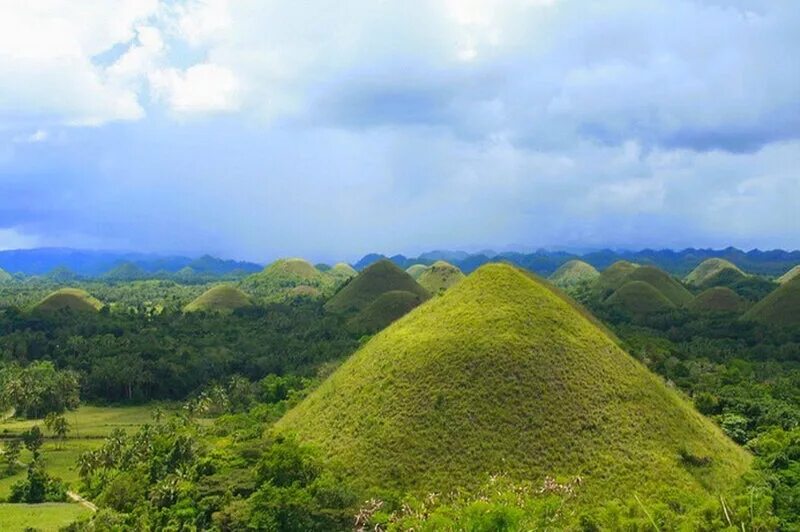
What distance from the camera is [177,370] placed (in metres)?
69.7

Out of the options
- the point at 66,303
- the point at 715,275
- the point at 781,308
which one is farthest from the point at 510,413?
the point at 715,275

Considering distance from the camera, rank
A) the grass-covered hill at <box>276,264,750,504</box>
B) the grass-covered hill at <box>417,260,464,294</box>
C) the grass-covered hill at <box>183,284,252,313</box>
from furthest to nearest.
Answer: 1. the grass-covered hill at <box>417,260,464,294</box>
2. the grass-covered hill at <box>183,284,252,313</box>
3. the grass-covered hill at <box>276,264,750,504</box>

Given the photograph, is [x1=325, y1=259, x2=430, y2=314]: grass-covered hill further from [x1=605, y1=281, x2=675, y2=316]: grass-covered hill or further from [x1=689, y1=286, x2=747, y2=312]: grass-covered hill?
[x1=689, y1=286, x2=747, y2=312]: grass-covered hill

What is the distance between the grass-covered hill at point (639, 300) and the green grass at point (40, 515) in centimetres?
8746

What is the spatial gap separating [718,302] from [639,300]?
38.4 feet

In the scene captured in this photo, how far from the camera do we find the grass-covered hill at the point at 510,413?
101 ft

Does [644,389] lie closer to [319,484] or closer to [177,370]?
[319,484]

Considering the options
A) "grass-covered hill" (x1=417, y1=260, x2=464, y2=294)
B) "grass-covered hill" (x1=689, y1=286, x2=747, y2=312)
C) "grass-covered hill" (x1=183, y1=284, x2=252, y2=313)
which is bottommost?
"grass-covered hill" (x1=689, y1=286, x2=747, y2=312)

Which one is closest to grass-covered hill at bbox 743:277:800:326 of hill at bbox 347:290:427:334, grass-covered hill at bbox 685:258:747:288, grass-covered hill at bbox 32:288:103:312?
hill at bbox 347:290:427:334

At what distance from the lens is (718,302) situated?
108875mm

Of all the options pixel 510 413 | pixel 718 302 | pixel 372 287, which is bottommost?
pixel 718 302

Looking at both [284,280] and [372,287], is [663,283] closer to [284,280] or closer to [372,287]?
[372,287]

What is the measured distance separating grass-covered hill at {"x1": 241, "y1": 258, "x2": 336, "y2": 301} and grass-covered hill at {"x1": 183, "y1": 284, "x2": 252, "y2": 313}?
21401 mm

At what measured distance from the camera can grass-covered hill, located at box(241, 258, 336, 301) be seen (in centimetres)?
15950
